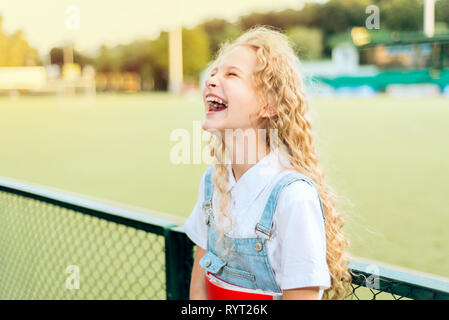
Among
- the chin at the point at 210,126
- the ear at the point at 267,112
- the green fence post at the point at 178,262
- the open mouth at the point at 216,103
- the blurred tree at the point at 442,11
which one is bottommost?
the green fence post at the point at 178,262

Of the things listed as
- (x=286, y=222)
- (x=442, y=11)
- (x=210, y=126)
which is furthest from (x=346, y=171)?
(x=442, y=11)

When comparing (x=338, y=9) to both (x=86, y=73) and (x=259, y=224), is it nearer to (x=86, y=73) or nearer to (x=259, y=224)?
(x=86, y=73)

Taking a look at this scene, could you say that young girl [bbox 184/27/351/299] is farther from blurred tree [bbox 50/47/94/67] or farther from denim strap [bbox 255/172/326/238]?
blurred tree [bbox 50/47/94/67]

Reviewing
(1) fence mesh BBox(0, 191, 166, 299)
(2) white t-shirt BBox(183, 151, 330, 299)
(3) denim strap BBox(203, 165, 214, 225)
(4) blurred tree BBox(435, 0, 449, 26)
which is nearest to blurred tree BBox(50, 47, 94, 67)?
(4) blurred tree BBox(435, 0, 449, 26)

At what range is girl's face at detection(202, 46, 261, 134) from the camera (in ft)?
4.42

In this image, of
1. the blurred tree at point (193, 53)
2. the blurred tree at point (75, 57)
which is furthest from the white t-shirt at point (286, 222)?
the blurred tree at point (75, 57)

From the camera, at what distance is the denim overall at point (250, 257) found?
1229 millimetres

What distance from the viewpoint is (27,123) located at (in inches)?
656

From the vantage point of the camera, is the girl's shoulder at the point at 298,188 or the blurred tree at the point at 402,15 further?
the blurred tree at the point at 402,15

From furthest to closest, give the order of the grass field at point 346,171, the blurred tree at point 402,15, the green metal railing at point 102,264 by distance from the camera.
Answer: the blurred tree at point 402,15, the grass field at point 346,171, the green metal railing at point 102,264

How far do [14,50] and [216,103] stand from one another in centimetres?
4389

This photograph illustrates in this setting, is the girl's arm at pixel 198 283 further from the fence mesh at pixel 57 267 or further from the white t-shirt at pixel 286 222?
the fence mesh at pixel 57 267

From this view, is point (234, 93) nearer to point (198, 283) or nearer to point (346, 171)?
point (198, 283)

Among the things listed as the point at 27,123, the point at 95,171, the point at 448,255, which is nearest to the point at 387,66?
the point at 27,123
